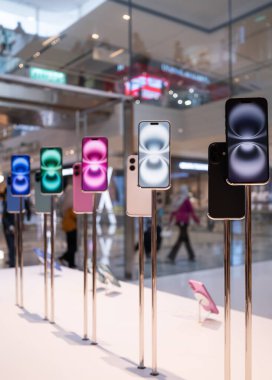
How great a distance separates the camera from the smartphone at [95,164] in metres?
2.65

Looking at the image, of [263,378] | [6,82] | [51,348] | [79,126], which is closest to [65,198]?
[79,126]

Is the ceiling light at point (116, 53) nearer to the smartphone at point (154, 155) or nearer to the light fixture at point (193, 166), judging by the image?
the light fixture at point (193, 166)

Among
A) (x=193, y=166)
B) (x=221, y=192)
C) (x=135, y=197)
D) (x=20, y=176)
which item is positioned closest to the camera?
(x=221, y=192)

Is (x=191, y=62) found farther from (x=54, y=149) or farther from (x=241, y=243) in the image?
(x=54, y=149)

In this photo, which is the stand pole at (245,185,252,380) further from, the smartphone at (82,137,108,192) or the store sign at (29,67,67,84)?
the store sign at (29,67,67,84)

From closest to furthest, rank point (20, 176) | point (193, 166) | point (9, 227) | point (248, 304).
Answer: point (248, 304) → point (20, 176) → point (9, 227) → point (193, 166)

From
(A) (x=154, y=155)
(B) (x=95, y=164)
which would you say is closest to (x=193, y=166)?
(B) (x=95, y=164)

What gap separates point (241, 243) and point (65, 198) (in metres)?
3.59

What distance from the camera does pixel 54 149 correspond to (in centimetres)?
316

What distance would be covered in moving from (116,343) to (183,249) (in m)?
6.56

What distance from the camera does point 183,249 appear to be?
9164 millimetres

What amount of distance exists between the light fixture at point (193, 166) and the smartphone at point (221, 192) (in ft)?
15.3

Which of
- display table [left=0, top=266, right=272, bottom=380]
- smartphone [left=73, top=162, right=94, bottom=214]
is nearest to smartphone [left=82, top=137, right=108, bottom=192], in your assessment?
smartphone [left=73, top=162, right=94, bottom=214]

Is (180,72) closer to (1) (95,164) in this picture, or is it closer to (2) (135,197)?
(1) (95,164)
